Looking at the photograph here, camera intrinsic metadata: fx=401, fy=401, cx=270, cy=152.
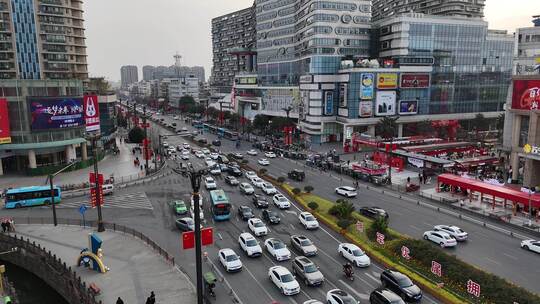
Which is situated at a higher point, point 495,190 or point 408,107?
point 408,107

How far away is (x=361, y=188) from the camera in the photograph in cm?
5522

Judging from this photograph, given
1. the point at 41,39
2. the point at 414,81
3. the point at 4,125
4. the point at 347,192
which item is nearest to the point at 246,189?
the point at 347,192

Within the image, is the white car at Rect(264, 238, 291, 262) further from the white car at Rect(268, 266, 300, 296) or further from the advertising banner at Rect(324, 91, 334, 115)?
the advertising banner at Rect(324, 91, 334, 115)

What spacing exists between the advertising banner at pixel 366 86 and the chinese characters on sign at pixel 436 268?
66.3 meters

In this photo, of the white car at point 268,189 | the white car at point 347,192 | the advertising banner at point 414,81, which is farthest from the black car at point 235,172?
the advertising banner at point 414,81

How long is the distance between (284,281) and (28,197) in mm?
38180

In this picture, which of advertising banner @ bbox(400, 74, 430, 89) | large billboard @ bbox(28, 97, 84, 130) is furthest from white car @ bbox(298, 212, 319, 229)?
advertising banner @ bbox(400, 74, 430, 89)

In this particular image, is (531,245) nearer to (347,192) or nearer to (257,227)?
(347,192)

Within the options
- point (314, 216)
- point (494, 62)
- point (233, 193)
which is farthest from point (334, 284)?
point (494, 62)

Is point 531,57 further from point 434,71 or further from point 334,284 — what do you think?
point 334,284

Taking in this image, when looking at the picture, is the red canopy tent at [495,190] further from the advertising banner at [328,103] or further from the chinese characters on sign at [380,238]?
the advertising banner at [328,103]

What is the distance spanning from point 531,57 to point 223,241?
10690 centimetres

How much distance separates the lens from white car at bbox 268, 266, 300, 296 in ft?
85.6

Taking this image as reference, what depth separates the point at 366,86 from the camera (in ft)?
296
